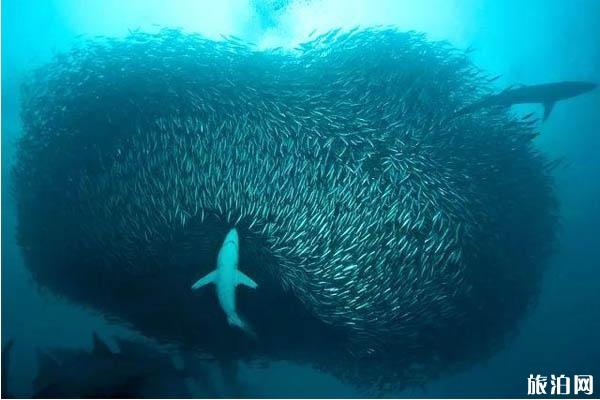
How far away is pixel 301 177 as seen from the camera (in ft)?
19.1

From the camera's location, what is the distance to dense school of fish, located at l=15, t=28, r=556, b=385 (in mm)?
5828

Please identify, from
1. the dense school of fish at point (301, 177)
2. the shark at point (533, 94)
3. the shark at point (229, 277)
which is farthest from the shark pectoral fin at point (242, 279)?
the shark at point (533, 94)

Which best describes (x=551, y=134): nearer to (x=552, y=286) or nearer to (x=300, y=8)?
(x=552, y=286)

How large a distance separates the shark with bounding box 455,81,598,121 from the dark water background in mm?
1228

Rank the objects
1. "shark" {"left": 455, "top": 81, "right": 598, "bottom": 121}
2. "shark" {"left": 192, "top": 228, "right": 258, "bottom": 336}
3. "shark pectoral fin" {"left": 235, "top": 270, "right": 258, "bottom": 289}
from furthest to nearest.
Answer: "shark" {"left": 455, "top": 81, "right": 598, "bottom": 121} < "shark pectoral fin" {"left": 235, "top": 270, "right": 258, "bottom": 289} < "shark" {"left": 192, "top": 228, "right": 258, "bottom": 336}

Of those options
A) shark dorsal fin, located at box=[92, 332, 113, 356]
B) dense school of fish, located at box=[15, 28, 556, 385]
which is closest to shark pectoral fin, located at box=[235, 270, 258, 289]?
dense school of fish, located at box=[15, 28, 556, 385]

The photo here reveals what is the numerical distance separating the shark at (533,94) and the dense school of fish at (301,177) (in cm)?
21

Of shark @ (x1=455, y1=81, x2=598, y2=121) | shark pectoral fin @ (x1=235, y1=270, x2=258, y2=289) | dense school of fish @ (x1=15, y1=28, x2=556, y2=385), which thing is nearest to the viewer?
shark pectoral fin @ (x1=235, y1=270, x2=258, y2=289)

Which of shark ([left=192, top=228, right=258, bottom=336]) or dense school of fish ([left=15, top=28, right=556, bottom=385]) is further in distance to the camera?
dense school of fish ([left=15, top=28, right=556, bottom=385])

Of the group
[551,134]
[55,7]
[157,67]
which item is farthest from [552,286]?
[55,7]

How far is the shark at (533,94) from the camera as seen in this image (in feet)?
20.1

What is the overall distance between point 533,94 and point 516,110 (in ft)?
5.16

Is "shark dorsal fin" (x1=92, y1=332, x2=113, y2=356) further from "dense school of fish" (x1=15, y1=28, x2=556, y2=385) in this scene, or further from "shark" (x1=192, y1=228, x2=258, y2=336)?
"shark" (x1=192, y1=228, x2=258, y2=336)

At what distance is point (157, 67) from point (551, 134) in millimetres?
8449
